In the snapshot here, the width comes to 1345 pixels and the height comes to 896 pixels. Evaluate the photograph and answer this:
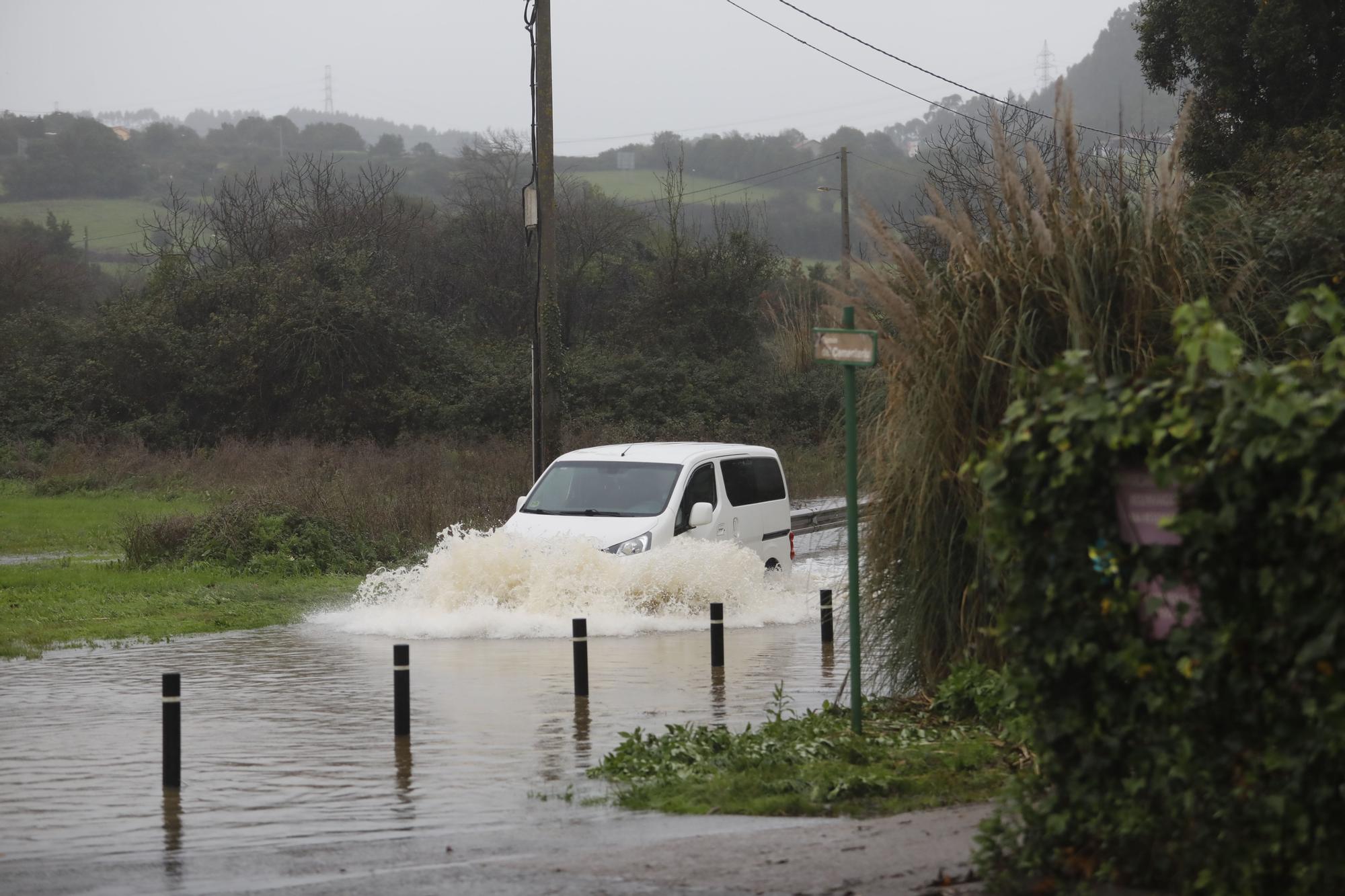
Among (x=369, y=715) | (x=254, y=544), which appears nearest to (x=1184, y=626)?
(x=369, y=715)

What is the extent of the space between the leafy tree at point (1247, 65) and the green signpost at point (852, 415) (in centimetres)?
1633

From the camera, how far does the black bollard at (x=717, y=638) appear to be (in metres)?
12.6

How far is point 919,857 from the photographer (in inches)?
246

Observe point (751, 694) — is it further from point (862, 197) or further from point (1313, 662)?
point (1313, 662)

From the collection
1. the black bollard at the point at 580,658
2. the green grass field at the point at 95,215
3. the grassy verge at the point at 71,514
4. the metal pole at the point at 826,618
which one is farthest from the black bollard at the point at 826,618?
the green grass field at the point at 95,215

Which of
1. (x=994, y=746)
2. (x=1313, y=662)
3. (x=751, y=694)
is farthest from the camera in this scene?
(x=751, y=694)

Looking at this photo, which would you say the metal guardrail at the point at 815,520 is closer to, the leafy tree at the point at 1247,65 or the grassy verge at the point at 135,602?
the leafy tree at the point at 1247,65

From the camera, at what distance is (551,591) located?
1563 cm

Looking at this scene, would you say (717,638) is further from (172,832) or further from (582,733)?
(172,832)

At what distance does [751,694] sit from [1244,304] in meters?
4.64

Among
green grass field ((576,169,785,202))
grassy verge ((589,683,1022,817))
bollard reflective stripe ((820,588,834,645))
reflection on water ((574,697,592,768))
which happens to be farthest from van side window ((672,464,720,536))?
green grass field ((576,169,785,202))

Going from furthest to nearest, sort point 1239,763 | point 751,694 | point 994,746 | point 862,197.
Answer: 1. point 751,694
2. point 862,197
3. point 994,746
4. point 1239,763

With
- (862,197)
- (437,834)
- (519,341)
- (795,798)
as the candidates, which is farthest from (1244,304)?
(519,341)

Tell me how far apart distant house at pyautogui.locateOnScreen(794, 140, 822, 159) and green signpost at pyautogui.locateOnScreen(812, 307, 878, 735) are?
89.2 meters
